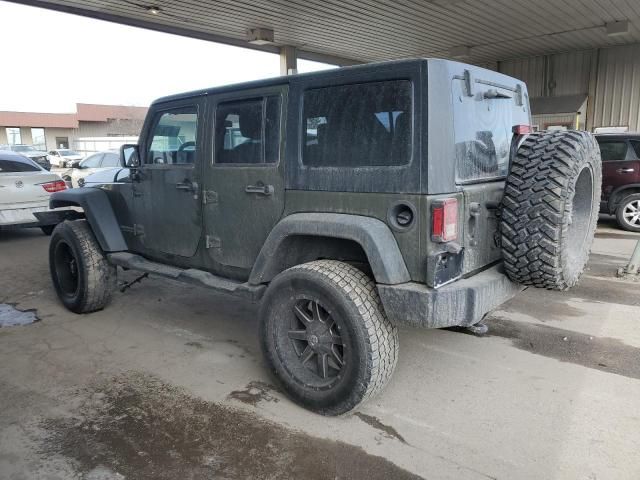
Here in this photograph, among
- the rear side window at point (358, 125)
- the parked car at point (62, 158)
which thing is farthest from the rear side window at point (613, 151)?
the parked car at point (62, 158)

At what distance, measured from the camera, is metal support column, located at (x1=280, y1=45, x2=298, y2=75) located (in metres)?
13.4

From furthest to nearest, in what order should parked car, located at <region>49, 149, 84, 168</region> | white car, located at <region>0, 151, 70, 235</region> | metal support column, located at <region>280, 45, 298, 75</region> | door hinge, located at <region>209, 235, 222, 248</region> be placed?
parked car, located at <region>49, 149, 84, 168</region>
metal support column, located at <region>280, 45, 298, 75</region>
white car, located at <region>0, 151, 70, 235</region>
door hinge, located at <region>209, 235, 222, 248</region>

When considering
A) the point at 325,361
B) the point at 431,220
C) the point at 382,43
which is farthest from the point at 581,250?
the point at 382,43

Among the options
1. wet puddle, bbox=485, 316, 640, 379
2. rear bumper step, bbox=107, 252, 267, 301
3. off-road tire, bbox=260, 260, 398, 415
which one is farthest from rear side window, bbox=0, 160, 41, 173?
wet puddle, bbox=485, 316, 640, 379

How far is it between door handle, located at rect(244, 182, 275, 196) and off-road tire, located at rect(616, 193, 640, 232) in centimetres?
852

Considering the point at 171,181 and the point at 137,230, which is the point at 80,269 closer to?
the point at 137,230

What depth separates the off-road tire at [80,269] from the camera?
4.89 m

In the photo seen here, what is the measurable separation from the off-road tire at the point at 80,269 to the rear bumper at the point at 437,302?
3.29m

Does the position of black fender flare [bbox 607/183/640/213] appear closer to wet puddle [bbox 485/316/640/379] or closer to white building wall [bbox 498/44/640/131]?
white building wall [bbox 498/44/640/131]

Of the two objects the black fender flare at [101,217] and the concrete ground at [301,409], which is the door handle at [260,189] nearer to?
the concrete ground at [301,409]

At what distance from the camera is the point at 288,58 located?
13.5 m

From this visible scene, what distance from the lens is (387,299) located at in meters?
2.82

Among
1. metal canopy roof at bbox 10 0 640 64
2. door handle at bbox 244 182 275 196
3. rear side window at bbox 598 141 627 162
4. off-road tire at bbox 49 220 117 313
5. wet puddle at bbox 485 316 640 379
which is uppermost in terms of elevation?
metal canopy roof at bbox 10 0 640 64

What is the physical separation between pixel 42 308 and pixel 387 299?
4283 mm
